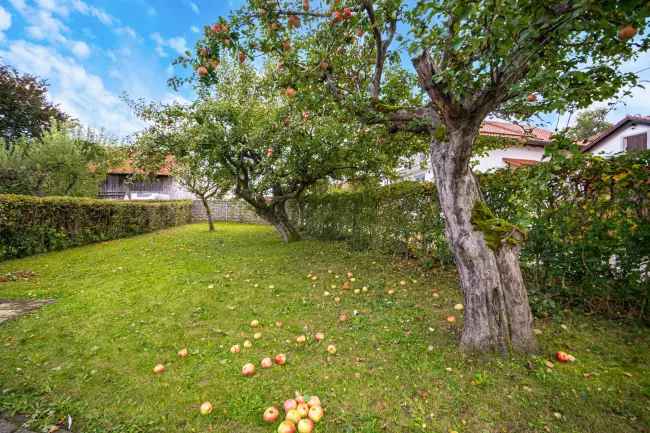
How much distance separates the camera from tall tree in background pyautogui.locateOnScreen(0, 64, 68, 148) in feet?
60.0

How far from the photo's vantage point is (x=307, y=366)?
2.56 meters

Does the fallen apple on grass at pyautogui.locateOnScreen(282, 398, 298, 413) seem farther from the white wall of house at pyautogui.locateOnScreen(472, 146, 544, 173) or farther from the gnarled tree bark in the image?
the white wall of house at pyautogui.locateOnScreen(472, 146, 544, 173)

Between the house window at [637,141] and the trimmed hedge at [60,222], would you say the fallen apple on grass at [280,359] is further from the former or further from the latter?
the house window at [637,141]

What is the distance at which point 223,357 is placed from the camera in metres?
2.73

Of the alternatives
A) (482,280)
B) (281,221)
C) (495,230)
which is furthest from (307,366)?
(281,221)

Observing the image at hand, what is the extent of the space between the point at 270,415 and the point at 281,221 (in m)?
7.77

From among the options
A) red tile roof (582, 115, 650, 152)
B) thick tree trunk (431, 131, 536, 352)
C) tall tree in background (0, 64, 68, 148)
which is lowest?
thick tree trunk (431, 131, 536, 352)

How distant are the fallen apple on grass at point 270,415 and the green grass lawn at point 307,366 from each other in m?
0.06

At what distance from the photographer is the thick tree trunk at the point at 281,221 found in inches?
367

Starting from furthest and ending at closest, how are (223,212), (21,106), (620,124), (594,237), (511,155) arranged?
(223,212) < (21,106) < (511,155) < (620,124) < (594,237)

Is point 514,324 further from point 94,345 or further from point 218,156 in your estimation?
point 218,156

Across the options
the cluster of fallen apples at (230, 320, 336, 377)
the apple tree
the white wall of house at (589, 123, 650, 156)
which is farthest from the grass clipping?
the white wall of house at (589, 123, 650, 156)

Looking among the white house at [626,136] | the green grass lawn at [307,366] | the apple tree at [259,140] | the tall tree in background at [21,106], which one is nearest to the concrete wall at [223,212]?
the tall tree in background at [21,106]

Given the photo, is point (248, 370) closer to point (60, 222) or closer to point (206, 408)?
point (206, 408)
